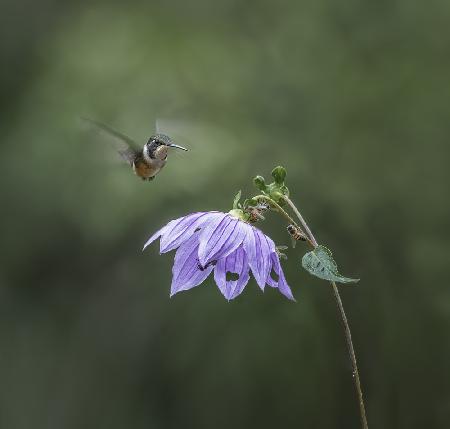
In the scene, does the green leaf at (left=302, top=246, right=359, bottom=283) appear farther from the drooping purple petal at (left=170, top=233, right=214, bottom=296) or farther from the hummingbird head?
the hummingbird head

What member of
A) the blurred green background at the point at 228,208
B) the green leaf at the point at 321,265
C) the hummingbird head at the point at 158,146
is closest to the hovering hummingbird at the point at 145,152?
the hummingbird head at the point at 158,146

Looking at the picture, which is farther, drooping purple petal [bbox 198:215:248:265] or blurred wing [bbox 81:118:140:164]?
blurred wing [bbox 81:118:140:164]

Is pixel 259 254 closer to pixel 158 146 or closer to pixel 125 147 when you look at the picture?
pixel 158 146

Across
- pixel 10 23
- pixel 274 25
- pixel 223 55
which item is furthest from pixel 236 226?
pixel 10 23

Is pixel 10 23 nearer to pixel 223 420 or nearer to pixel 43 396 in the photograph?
pixel 43 396

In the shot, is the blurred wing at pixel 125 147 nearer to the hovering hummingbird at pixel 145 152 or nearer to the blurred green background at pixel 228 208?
the hovering hummingbird at pixel 145 152

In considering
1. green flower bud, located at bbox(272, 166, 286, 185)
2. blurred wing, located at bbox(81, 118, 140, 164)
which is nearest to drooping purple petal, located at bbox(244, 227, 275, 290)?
green flower bud, located at bbox(272, 166, 286, 185)
